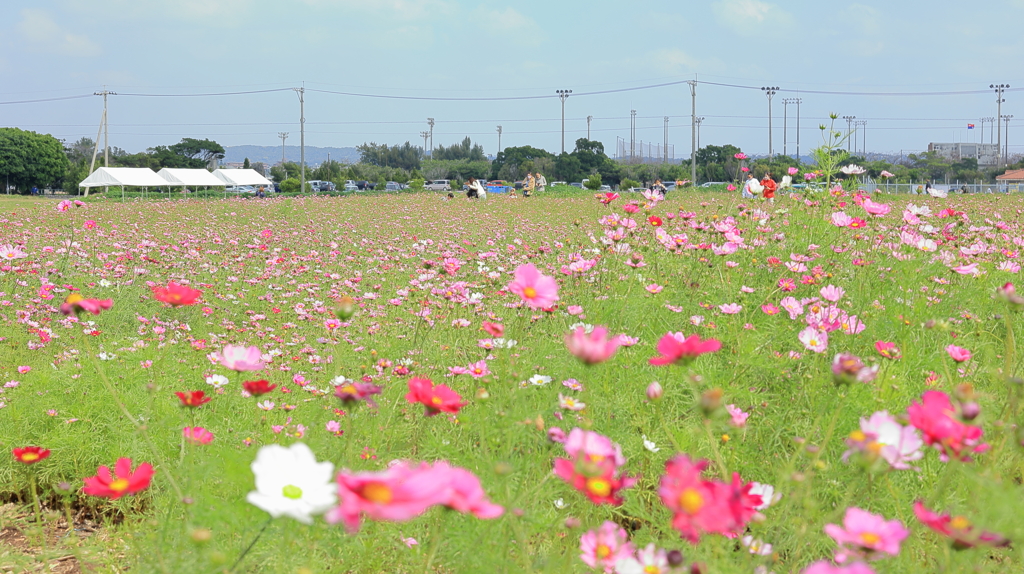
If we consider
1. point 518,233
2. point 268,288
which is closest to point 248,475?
point 268,288

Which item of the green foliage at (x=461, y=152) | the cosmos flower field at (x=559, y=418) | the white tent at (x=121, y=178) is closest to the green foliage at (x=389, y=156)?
the green foliage at (x=461, y=152)

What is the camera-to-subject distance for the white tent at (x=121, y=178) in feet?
129

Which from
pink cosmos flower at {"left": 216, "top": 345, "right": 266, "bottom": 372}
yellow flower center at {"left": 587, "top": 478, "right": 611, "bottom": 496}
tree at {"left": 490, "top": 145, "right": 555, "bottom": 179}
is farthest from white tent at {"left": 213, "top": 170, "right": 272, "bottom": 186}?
yellow flower center at {"left": 587, "top": 478, "right": 611, "bottom": 496}

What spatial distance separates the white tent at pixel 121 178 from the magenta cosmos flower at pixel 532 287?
133ft

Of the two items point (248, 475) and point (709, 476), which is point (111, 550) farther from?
point (709, 476)

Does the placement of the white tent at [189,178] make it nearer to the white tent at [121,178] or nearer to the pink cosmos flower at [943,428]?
the white tent at [121,178]

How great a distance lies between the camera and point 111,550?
5.22ft

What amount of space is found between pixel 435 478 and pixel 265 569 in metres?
0.90

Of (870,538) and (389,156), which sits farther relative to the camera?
(389,156)

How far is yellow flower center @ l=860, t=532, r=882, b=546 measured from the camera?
0.70m

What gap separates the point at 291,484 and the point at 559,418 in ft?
3.22

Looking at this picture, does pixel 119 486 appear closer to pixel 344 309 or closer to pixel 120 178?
pixel 344 309

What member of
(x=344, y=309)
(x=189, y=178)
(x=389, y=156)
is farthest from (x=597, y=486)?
(x=389, y=156)

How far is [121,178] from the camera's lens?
135 feet
